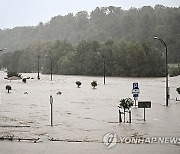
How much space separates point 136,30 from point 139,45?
42.2 m

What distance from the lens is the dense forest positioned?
98.7 m

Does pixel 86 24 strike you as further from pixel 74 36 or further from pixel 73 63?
pixel 73 63

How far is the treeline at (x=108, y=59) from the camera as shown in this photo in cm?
9775

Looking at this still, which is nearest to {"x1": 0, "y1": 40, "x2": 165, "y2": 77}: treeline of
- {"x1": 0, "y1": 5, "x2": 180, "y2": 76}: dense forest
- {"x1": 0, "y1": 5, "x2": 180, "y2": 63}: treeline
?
{"x1": 0, "y1": 5, "x2": 180, "y2": 76}: dense forest

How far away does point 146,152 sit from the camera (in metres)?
11.5

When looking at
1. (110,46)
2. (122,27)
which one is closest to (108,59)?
(110,46)

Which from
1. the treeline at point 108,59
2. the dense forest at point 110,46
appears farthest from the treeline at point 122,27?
the treeline at point 108,59

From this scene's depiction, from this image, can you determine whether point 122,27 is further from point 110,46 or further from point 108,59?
point 108,59

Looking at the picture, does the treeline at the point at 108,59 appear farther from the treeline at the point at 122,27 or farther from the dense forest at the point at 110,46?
the treeline at the point at 122,27

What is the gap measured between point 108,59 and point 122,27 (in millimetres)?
46468

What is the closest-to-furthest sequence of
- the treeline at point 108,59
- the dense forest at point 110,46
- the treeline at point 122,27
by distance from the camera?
the treeline at point 108,59, the dense forest at point 110,46, the treeline at point 122,27

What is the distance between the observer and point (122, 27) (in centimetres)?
14738

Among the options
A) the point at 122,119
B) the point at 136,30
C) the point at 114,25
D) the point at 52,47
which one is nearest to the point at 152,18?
the point at 136,30

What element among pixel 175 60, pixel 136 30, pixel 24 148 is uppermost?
pixel 136 30
